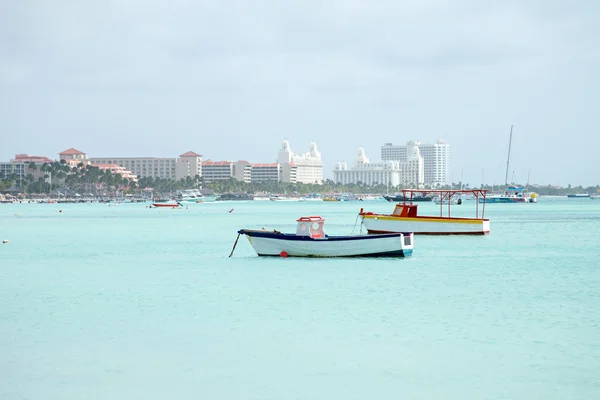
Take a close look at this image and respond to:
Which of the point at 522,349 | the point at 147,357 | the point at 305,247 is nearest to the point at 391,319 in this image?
the point at 522,349

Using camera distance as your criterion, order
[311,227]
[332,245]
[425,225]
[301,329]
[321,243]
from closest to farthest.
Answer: [301,329], [321,243], [332,245], [311,227], [425,225]

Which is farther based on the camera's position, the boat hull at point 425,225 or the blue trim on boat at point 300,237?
the boat hull at point 425,225

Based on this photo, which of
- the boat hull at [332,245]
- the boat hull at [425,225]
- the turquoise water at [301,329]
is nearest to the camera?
the turquoise water at [301,329]

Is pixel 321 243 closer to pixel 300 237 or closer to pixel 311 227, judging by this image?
pixel 311 227

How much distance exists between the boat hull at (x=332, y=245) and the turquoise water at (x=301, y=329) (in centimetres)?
57

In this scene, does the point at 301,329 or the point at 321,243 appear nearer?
the point at 301,329

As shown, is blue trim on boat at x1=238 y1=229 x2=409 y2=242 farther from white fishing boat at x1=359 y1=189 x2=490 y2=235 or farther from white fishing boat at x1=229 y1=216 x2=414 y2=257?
white fishing boat at x1=359 y1=189 x2=490 y2=235

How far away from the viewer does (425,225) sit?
6969cm

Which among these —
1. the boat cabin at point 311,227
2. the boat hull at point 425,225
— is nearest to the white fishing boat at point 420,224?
the boat hull at point 425,225

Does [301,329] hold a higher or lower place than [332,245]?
lower

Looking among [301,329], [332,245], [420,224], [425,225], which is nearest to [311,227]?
[332,245]

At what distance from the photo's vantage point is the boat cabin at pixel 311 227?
46625 mm

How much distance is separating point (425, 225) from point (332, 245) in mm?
24260

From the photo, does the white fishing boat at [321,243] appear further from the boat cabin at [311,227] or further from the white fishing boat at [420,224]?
the white fishing boat at [420,224]
